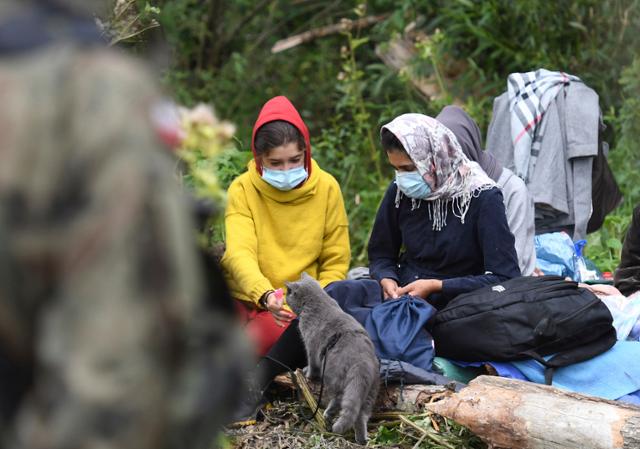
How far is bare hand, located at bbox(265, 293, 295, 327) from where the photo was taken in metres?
4.75

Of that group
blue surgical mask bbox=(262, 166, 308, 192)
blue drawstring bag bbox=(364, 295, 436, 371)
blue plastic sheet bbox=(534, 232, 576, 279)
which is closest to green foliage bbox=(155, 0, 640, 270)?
blue plastic sheet bbox=(534, 232, 576, 279)

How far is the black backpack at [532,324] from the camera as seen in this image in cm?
437

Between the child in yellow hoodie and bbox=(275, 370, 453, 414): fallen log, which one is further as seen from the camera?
the child in yellow hoodie

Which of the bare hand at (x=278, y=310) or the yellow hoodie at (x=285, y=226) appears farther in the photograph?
the yellow hoodie at (x=285, y=226)

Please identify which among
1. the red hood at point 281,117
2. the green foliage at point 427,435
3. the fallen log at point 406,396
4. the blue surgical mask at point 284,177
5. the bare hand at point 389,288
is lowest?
the green foliage at point 427,435

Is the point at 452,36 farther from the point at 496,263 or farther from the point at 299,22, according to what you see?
the point at 496,263

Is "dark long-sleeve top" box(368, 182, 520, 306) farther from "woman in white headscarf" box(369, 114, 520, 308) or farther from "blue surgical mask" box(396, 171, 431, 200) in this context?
"blue surgical mask" box(396, 171, 431, 200)

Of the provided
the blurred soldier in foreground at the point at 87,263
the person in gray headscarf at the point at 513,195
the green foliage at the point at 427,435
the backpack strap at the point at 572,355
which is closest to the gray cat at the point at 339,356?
the green foliage at the point at 427,435

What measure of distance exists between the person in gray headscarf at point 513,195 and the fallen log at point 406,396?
42.0 inches

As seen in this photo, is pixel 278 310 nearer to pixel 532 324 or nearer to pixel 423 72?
pixel 532 324

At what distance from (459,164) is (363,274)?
3.04ft

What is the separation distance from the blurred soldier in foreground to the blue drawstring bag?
3137mm

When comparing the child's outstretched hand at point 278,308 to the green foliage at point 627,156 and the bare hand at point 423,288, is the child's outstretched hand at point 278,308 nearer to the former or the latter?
the bare hand at point 423,288

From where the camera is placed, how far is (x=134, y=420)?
135 cm
